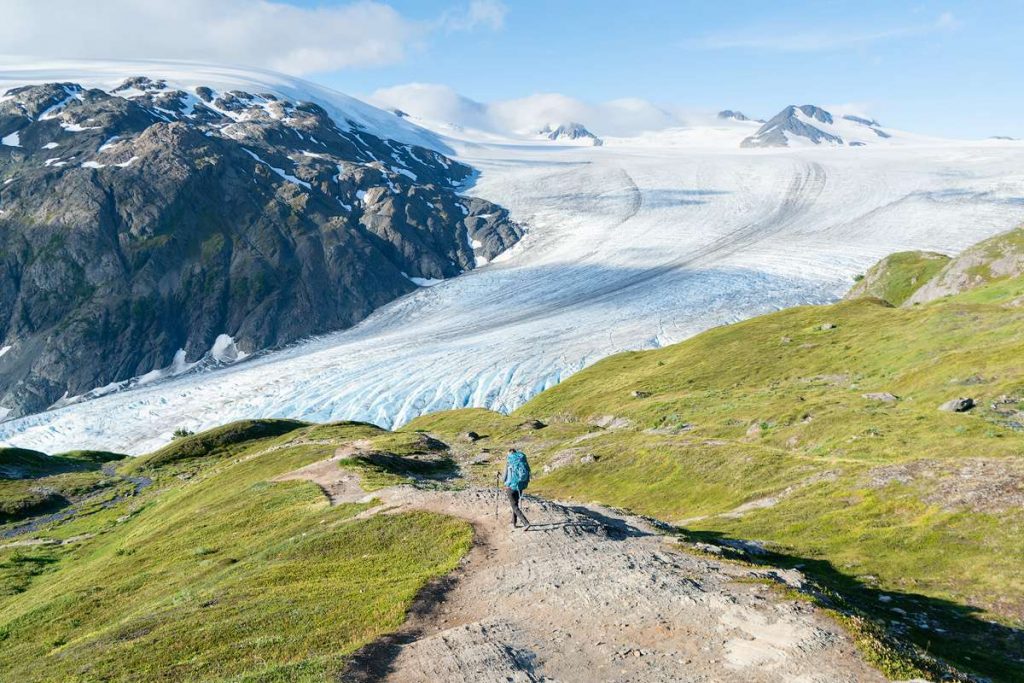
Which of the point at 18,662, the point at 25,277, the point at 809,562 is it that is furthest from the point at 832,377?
the point at 25,277

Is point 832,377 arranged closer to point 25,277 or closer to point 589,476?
point 589,476

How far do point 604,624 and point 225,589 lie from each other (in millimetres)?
14915

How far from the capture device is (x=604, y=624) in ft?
59.1

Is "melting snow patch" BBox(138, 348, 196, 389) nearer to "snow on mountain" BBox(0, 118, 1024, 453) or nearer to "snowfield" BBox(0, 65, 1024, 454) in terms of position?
"snowfield" BBox(0, 65, 1024, 454)

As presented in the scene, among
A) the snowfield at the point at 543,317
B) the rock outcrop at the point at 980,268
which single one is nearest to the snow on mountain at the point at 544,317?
the snowfield at the point at 543,317

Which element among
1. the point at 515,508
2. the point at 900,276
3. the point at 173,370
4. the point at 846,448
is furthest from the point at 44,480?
the point at 900,276

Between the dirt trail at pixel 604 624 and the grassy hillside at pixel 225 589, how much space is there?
1.66 meters

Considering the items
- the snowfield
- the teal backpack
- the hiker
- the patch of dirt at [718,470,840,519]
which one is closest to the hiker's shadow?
the hiker

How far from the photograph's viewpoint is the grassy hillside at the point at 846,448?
25719 mm

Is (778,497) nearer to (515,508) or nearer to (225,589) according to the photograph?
(515,508)

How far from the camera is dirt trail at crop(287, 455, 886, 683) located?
15453 mm

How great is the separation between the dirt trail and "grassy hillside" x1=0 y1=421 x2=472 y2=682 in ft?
5.43

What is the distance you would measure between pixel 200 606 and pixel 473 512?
11.0 metres

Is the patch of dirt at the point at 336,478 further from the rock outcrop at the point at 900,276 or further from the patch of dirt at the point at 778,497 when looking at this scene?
the rock outcrop at the point at 900,276
